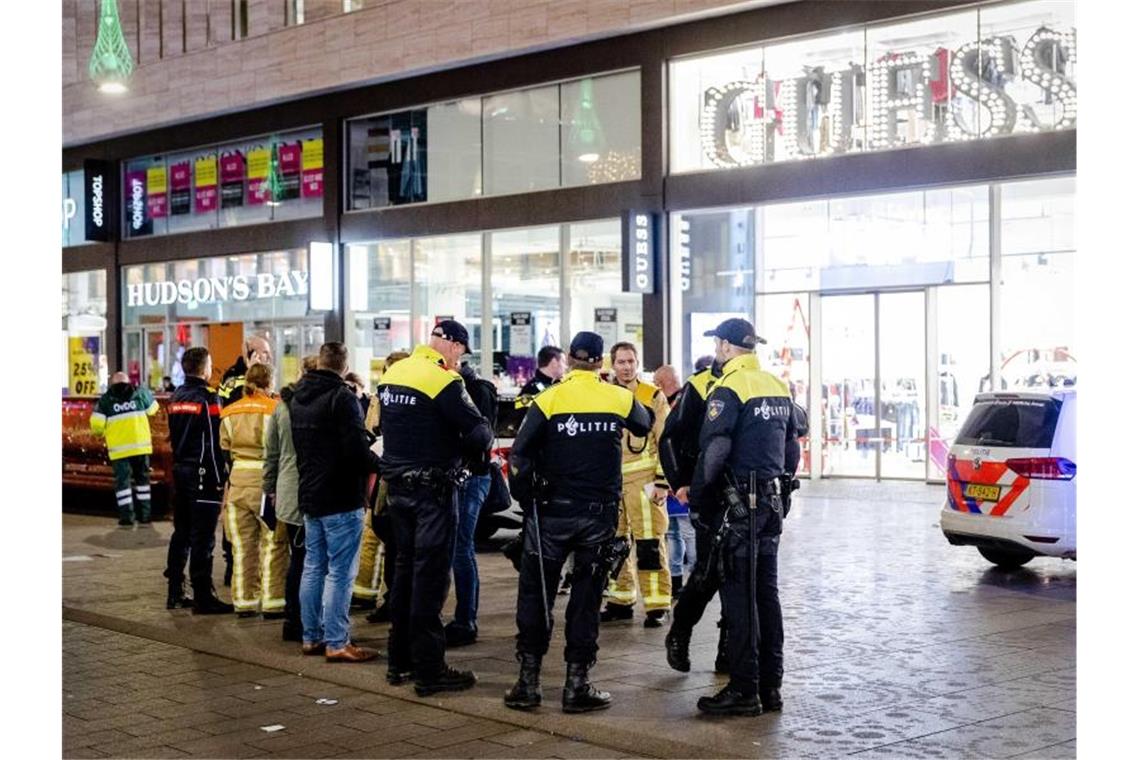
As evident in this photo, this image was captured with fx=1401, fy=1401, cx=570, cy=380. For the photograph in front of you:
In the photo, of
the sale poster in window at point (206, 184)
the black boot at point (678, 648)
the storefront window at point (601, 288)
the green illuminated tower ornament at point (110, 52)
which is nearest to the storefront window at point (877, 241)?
the storefront window at point (601, 288)

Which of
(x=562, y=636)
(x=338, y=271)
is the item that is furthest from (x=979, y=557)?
(x=338, y=271)

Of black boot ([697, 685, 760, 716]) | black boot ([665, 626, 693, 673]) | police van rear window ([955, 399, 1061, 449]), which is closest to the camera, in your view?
black boot ([697, 685, 760, 716])

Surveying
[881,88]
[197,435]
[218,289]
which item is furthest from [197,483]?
[218,289]

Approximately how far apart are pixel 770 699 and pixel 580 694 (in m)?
1.02

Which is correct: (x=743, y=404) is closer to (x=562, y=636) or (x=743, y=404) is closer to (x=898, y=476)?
(x=562, y=636)

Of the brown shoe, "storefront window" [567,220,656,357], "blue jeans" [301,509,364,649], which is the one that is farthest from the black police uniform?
"storefront window" [567,220,656,357]

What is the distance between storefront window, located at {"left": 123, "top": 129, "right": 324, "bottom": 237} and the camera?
26.5 m

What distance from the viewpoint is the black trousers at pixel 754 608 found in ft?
24.5

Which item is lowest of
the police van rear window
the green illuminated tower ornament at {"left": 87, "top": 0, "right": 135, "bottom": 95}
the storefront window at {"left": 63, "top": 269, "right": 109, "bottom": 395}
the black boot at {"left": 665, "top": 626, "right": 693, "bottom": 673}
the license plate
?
the black boot at {"left": 665, "top": 626, "right": 693, "bottom": 673}

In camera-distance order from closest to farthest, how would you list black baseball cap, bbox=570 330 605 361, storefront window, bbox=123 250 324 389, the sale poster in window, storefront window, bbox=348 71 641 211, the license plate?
black baseball cap, bbox=570 330 605 361, the license plate, storefront window, bbox=348 71 641 211, storefront window, bbox=123 250 324 389, the sale poster in window

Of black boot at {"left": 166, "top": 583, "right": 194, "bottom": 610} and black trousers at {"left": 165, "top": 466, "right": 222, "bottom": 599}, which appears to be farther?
black boot at {"left": 166, "top": 583, "right": 194, "bottom": 610}

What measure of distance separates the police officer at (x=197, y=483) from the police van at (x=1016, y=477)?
252 inches

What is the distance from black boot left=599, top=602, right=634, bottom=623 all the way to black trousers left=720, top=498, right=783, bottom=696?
2644mm

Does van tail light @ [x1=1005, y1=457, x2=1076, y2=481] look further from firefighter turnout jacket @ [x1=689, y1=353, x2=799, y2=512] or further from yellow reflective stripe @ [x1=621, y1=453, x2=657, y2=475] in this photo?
firefighter turnout jacket @ [x1=689, y1=353, x2=799, y2=512]
